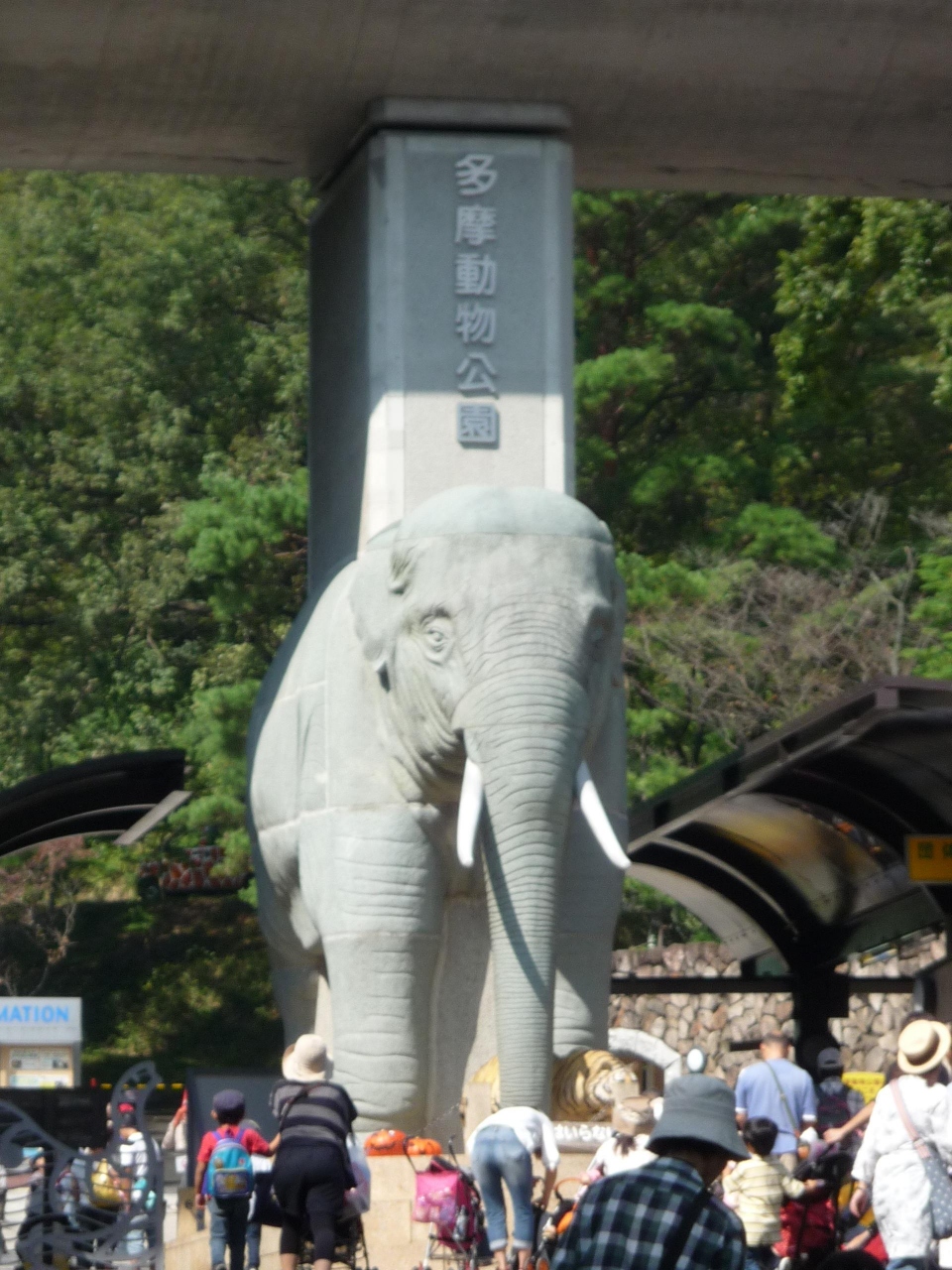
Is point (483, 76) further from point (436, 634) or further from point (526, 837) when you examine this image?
point (526, 837)

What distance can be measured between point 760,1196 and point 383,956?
11.1 feet

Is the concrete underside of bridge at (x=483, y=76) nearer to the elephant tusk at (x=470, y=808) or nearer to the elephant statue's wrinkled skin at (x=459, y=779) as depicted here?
the elephant statue's wrinkled skin at (x=459, y=779)

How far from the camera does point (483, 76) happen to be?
15742mm

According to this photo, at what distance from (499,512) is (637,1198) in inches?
319

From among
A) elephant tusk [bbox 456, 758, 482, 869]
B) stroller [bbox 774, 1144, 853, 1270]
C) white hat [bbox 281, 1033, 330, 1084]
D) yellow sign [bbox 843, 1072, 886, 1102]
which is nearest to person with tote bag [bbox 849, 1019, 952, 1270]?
stroller [bbox 774, 1144, 853, 1270]


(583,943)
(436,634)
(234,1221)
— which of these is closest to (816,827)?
(583,943)

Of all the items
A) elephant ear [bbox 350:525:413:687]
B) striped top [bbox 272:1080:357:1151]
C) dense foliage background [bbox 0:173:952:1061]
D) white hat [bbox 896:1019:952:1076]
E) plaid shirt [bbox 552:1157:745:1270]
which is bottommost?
plaid shirt [bbox 552:1157:745:1270]

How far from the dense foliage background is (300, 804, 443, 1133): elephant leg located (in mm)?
15996

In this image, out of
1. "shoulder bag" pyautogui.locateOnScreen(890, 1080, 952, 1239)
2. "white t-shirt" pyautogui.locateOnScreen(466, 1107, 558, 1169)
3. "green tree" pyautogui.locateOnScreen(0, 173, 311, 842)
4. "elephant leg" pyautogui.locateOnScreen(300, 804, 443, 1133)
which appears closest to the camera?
"shoulder bag" pyautogui.locateOnScreen(890, 1080, 952, 1239)

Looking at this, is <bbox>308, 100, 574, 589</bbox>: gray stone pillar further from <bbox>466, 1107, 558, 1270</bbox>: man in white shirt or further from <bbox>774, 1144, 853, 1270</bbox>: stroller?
<bbox>774, 1144, 853, 1270</bbox>: stroller

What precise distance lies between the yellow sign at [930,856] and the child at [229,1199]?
6.45m

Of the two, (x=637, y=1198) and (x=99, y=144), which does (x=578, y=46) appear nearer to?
(x=99, y=144)

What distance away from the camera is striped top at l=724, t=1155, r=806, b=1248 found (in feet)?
36.2

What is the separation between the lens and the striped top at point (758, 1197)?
1104 cm
